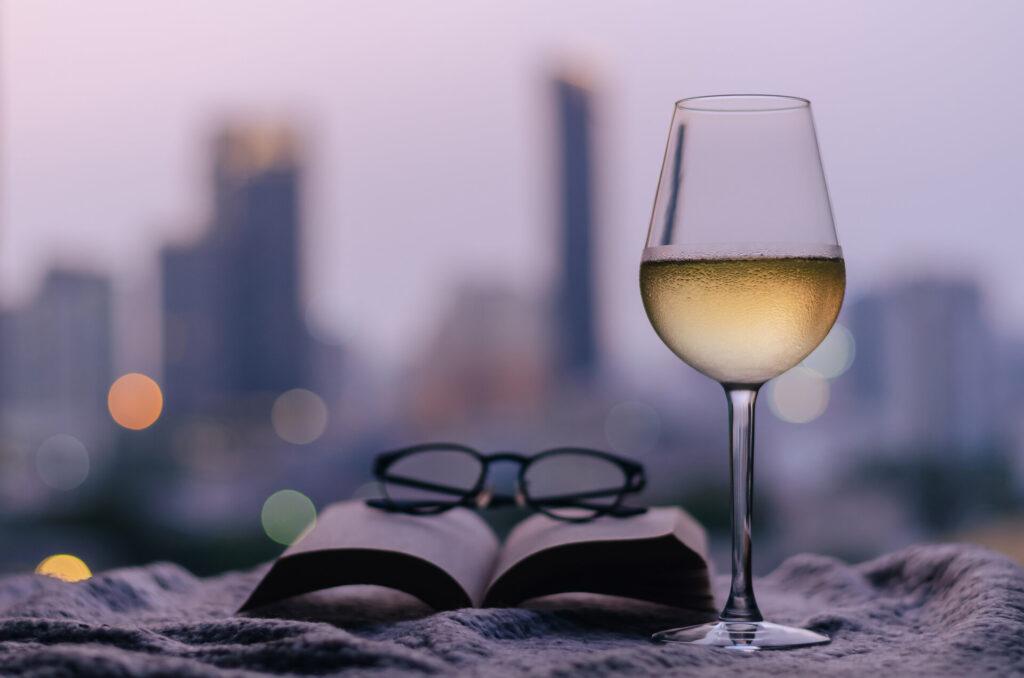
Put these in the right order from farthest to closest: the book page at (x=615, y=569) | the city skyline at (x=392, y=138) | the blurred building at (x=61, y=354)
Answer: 1. the blurred building at (x=61, y=354)
2. the city skyline at (x=392, y=138)
3. the book page at (x=615, y=569)

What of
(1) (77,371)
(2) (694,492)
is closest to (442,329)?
(1) (77,371)

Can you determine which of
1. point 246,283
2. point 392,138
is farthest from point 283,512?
point 246,283

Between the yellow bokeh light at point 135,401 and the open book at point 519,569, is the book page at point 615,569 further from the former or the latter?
the yellow bokeh light at point 135,401

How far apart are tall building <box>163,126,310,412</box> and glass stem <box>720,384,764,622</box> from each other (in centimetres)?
5466

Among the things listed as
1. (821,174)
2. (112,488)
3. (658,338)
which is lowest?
(112,488)

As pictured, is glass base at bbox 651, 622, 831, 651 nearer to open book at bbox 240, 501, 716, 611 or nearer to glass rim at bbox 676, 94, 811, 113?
open book at bbox 240, 501, 716, 611

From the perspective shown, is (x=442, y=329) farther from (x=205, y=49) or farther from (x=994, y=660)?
(x=994, y=660)

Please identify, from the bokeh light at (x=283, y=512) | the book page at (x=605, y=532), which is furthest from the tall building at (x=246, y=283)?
the book page at (x=605, y=532)

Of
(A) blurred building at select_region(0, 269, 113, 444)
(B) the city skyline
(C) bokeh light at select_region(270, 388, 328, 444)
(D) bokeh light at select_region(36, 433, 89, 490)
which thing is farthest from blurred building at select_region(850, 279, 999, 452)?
(A) blurred building at select_region(0, 269, 113, 444)

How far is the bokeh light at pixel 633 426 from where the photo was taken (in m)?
40.4

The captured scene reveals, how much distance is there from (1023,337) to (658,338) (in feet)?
57.3

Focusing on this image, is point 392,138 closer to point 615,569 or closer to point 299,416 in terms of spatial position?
point 299,416

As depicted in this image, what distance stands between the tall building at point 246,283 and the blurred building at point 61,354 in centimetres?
426

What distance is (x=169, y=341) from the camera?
186 feet
